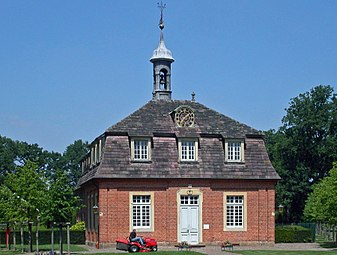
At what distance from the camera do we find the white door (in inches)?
1794

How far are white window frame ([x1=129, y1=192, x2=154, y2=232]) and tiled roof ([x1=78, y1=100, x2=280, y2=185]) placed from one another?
1331 millimetres

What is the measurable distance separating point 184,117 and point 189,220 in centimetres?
655

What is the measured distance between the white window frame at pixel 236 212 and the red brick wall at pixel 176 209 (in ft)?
0.83

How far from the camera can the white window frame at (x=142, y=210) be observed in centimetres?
4481

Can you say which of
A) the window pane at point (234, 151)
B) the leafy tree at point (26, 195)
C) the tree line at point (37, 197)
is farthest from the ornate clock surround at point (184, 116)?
the leafy tree at point (26, 195)

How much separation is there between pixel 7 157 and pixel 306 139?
5487 centimetres

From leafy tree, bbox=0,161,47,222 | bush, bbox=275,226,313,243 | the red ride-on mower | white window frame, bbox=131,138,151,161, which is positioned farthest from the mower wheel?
bush, bbox=275,226,313,243

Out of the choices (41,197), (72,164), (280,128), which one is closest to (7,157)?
(72,164)

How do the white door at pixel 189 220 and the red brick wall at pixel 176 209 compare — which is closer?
the red brick wall at pixel 176 209

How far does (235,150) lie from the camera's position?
46.8 m

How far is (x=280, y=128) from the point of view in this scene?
77.6m

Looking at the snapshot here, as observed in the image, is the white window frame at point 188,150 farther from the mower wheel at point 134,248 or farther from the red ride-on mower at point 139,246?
the mower wheel at point 134,248

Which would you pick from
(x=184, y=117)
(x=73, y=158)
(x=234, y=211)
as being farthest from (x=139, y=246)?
(x=73, y=158)

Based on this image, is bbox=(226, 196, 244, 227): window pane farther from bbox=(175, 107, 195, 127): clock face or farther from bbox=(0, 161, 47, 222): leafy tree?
bbox=(0, 161, 47, 222): leafy tree
